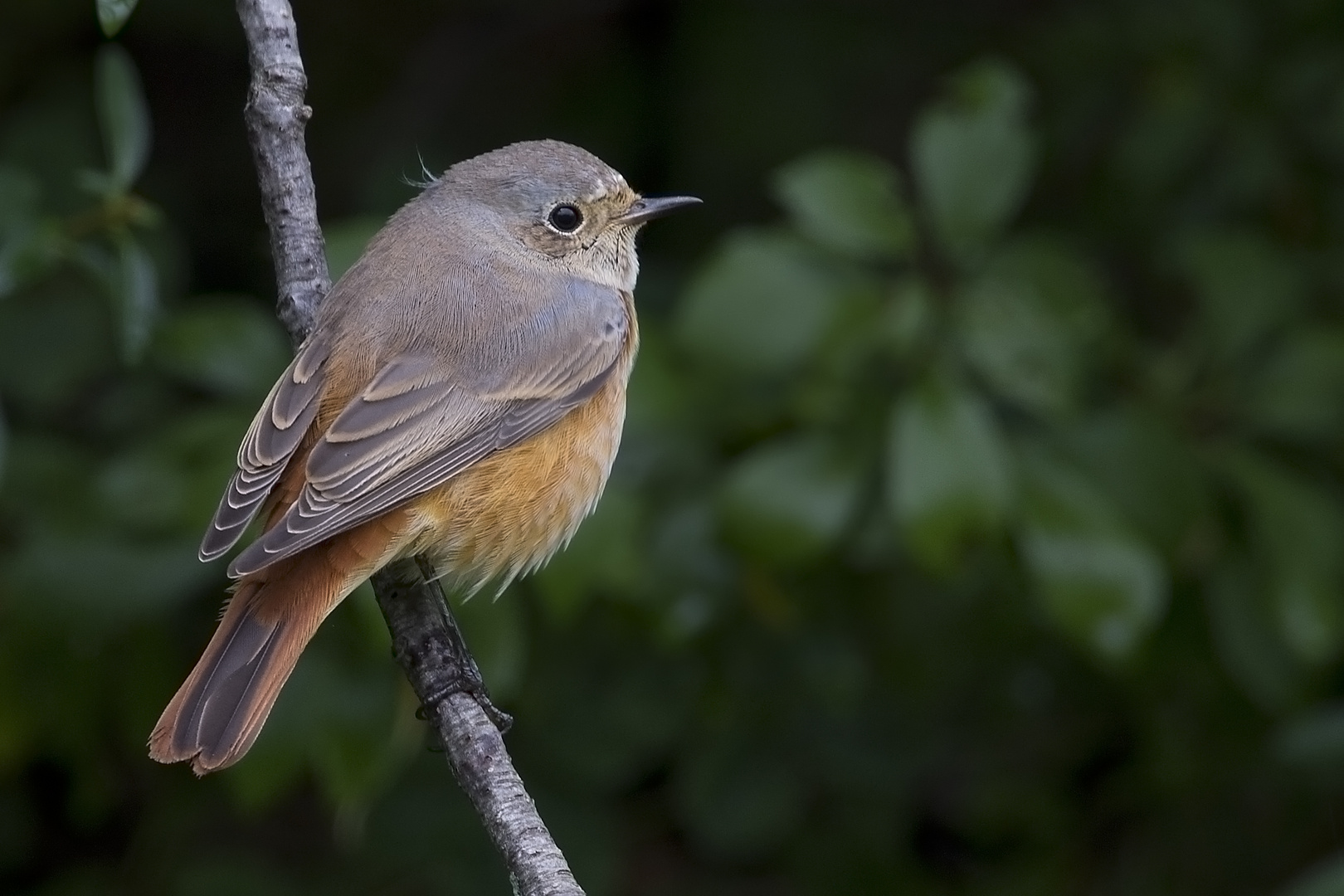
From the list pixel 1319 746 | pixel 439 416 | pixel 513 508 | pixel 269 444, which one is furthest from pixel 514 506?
pixel 1319 746

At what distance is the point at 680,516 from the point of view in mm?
3709

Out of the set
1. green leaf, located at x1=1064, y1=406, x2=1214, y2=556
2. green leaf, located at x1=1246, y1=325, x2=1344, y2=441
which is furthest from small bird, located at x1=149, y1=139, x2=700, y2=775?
green leaf, located at x1=1246, y1=325, x2=1344, y2=441

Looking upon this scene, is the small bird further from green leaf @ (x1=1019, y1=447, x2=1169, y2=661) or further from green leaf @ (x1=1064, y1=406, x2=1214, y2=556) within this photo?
green leaf @ (x1=1064, y1=406, x2=1214, y2=556)

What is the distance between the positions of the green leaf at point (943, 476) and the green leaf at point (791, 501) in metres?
0.13

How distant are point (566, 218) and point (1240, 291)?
1846mm

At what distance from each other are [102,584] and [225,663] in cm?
88

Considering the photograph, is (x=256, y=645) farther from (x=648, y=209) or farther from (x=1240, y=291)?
(x=1240, y=291)

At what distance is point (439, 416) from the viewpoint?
3.38 metres

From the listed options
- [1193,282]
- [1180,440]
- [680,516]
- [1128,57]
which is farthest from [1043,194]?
[680,516]

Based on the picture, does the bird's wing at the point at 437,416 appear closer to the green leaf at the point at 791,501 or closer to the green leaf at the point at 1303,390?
the green leaf at the point at 791,501

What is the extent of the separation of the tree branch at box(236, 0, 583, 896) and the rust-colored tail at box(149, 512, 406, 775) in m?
0.23

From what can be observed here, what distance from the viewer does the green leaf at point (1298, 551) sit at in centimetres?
382

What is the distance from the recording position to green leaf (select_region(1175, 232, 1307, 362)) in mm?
4242

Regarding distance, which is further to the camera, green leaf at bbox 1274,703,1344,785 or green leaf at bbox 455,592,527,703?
green leaf at bbox 1274,703,1344,785
